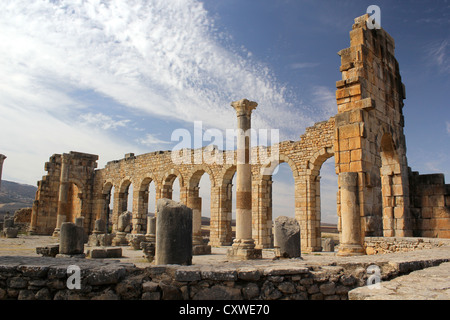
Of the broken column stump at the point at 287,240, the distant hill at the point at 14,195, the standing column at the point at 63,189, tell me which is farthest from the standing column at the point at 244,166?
the distant hill at the point at 14,195

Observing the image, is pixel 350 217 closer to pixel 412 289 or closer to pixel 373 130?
pixel 373 130

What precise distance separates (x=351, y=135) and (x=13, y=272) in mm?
7376

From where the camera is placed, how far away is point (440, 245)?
26.0 ft

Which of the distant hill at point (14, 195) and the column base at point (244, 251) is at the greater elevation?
the distant hill at point (14, 195)

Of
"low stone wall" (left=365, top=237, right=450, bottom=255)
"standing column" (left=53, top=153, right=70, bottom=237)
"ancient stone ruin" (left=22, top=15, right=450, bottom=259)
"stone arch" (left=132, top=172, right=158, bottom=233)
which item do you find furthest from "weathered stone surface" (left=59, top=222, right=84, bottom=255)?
"standing column" (left=53, top=153, right=70, bottom=237)

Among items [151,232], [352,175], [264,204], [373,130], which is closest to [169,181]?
[264,204]

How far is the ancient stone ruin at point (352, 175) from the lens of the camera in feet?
28.3

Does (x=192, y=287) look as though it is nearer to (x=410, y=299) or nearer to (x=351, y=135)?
(x=410, y=299)

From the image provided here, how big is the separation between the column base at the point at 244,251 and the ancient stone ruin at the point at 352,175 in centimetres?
3

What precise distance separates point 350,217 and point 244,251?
12.6ft

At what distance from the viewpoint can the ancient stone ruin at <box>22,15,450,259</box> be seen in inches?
340

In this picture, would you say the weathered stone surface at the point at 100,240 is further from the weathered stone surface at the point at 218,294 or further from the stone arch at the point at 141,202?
the weathered stone surface at the point at 218,294

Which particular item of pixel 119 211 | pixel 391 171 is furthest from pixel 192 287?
pixel 119 211
